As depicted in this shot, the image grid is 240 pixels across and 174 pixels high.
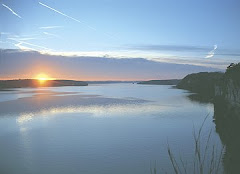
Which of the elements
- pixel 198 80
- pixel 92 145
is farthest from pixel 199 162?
pixel 198 80

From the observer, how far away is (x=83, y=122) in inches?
1533

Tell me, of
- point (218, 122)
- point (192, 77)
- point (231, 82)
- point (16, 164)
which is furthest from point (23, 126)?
point (192, 77)

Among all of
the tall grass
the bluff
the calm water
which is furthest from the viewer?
the bluff

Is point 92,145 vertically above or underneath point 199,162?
underneath

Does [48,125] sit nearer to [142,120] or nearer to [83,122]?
[83,122]

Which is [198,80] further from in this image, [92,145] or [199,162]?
[199,162]

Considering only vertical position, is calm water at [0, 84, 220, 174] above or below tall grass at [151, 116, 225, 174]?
below

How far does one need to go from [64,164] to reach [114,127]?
622 inches

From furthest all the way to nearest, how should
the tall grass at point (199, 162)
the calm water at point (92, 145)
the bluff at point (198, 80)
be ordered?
Result: the bluff at point (198, 80)
the calm water at point (92, 145)
the tall grass at point (199, 162)

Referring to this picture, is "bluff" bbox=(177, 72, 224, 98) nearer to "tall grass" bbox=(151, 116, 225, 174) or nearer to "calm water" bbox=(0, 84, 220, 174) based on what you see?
"calm water" bbox=(0, 84, 220, 174)

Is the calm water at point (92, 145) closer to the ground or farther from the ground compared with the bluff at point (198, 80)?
closer to the ground

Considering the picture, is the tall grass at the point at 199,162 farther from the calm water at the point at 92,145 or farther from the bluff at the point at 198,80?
the bluff at the point at 198,80

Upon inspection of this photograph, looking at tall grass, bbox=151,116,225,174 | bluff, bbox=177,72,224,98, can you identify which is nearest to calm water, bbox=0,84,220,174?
tall grass, bbox=151,116,225,174

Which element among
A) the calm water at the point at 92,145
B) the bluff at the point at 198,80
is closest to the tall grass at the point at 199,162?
the calm water at the point at 92,145
